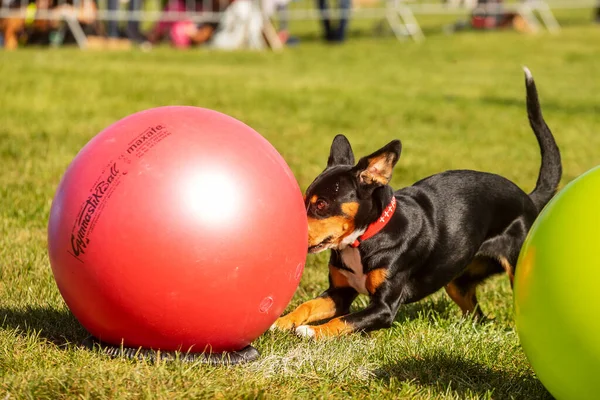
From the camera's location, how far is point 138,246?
3703 millimetres

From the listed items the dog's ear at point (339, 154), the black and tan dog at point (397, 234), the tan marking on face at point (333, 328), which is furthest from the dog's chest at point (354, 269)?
the dog's ear at point (339, 154)

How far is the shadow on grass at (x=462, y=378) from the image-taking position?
13.2 feet

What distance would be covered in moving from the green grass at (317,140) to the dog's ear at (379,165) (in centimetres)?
81

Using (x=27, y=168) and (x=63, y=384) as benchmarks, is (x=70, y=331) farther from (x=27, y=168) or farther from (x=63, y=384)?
(x=27, y=168)


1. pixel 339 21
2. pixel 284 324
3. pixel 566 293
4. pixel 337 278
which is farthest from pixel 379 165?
pixel 339 21

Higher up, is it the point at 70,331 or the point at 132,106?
the point at 70,331

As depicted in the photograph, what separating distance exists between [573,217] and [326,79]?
1310cm

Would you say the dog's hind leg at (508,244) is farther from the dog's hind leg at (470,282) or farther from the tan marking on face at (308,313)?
the tan marking on face at (308,313)

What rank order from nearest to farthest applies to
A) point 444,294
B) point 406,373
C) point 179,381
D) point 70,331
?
point 179,381 → point 406,373 → point 70,331 → point 444,294

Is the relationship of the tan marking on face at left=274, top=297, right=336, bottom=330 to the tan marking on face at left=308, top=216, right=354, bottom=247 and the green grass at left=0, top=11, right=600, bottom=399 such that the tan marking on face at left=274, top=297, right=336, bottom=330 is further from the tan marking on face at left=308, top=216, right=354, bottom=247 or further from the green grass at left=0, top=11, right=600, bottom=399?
the tan marking on face at left=308, top=216, right=354, bottom=247

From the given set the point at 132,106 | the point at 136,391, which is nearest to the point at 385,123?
the point at 132,106

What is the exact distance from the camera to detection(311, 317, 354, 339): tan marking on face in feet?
15.5

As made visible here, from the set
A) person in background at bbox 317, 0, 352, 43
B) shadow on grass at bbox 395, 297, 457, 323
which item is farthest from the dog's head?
person in background at bbox 317, 0, 352, 43

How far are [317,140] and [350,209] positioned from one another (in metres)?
6.44
